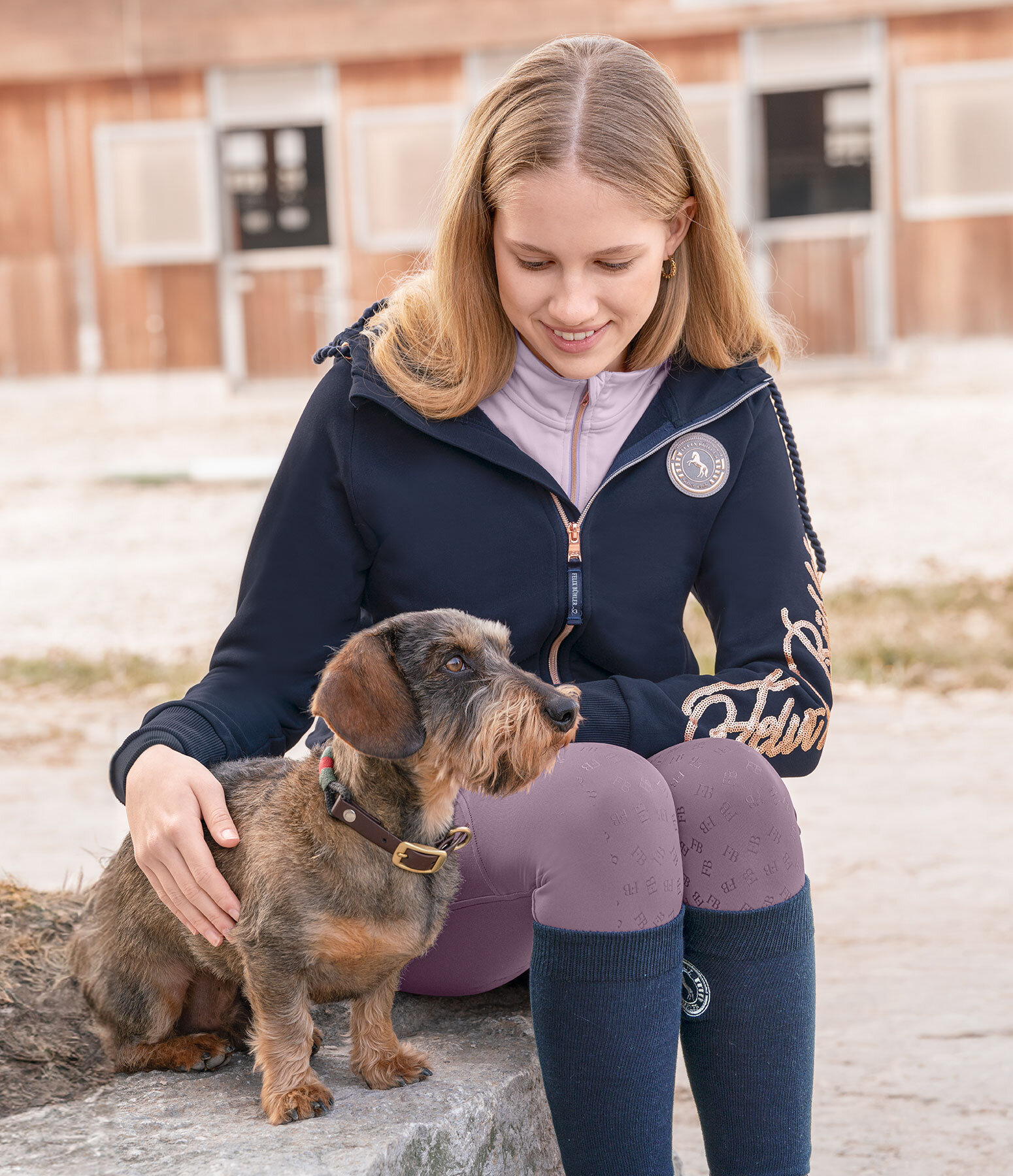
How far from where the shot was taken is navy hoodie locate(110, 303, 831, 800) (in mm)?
2627

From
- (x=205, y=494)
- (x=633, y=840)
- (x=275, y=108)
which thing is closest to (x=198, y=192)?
(x=275, y=108)

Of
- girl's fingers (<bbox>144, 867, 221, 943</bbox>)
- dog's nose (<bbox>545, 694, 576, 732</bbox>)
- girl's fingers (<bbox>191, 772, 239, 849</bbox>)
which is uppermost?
dog's nose (<bbox>545, 694, 576, 732</bbox>)

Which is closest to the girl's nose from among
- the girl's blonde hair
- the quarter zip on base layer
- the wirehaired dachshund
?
the girl's blonde hair

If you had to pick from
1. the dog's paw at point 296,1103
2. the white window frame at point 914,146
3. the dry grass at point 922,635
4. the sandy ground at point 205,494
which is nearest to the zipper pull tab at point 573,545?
the dog's paw at point 296,1103

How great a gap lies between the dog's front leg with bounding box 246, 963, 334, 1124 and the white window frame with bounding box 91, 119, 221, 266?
1349 cm

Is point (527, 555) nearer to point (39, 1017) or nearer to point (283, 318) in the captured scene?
point (39, 1017)

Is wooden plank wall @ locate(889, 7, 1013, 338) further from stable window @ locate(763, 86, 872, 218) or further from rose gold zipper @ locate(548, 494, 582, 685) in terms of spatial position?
rose gold zipper @ locate(548, 494, 582, 685)

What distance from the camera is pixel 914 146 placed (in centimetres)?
1399

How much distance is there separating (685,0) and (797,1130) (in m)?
13.3

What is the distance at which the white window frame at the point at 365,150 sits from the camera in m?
14.5

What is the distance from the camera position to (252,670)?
103 inches

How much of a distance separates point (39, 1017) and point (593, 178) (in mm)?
1859

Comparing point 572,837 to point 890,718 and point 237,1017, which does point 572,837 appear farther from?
point 890,718

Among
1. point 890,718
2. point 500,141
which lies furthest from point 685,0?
point 500,141
